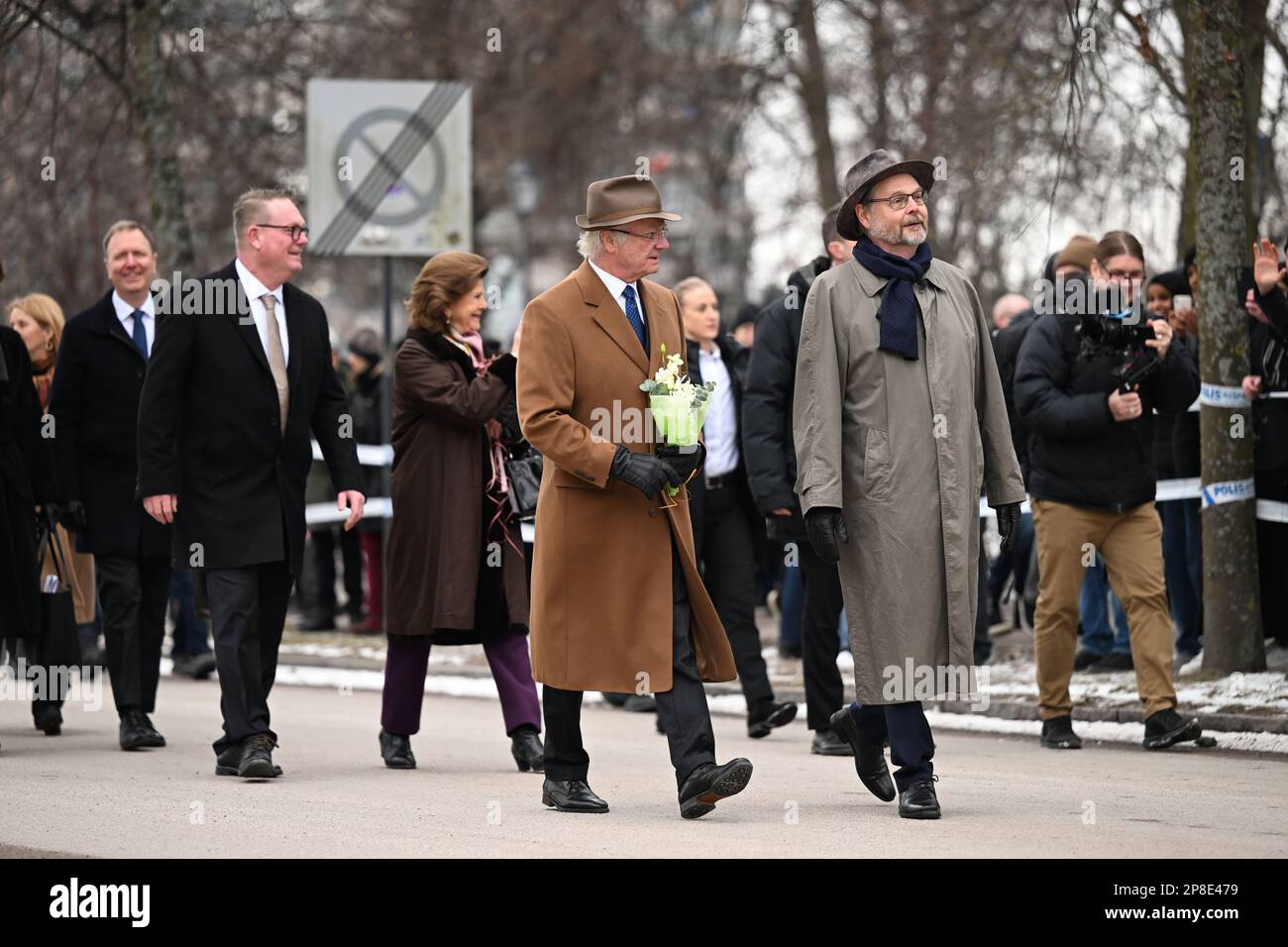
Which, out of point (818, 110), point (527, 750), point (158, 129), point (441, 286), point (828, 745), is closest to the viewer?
point (527, 750)

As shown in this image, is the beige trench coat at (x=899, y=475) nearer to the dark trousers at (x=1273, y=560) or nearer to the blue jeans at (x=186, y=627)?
the dark trousers at (x=1273, y=560)

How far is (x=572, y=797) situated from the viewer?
26.4 feet

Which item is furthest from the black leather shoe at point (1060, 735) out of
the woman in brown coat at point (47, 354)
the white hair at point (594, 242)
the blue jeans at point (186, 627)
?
the blue jeans at point (186, 627)

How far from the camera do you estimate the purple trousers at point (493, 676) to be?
9703mm

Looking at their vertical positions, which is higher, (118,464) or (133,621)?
(118,464)

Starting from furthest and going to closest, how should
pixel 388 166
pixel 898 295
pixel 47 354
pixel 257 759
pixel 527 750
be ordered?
pixel 388 166
pixel 47 354
pixel 527 750
pixel 257 759
pixel 898 295

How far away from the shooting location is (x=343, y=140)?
57.4ft

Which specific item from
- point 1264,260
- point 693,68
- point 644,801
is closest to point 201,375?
point 644,801

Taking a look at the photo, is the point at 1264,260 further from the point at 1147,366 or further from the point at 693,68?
the point at 693,68

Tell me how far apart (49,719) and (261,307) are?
292cm

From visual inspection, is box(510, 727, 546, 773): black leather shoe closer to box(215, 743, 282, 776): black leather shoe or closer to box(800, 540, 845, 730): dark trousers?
box(215, 743, 282, 776): black leather shoe

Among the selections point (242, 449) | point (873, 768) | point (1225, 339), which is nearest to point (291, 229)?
point (242, 449)

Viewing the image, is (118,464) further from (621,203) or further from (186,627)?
(186,627)

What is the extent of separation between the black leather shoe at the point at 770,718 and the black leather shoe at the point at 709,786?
2.98m
